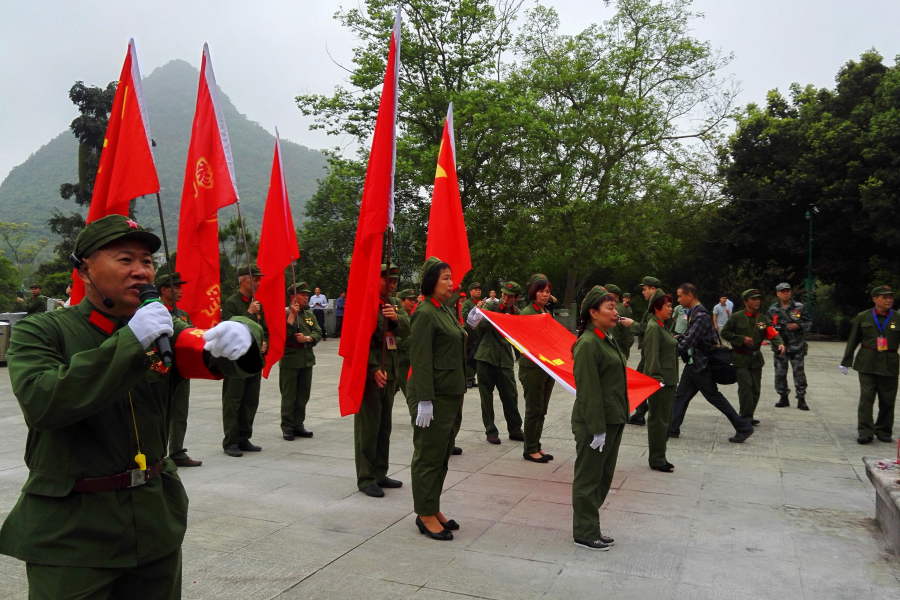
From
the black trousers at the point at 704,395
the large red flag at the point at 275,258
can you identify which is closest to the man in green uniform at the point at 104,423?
the large red flag at the point at 275,258

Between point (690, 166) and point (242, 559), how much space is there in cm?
2709

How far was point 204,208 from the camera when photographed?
20.8 ft

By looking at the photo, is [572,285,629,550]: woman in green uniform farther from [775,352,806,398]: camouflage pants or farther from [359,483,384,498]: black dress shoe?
[775,352,806,398]: camouflage pants

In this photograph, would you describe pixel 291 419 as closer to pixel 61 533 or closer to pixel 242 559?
pixel 242 559

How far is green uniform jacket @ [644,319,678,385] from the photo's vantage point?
7.48 m

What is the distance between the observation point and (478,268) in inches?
1000

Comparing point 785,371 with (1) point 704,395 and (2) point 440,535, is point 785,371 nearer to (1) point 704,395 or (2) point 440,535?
(1) point 704,395

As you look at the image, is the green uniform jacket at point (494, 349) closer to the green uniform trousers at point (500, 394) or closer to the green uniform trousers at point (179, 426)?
the green uniform trousers at point (500, 394)

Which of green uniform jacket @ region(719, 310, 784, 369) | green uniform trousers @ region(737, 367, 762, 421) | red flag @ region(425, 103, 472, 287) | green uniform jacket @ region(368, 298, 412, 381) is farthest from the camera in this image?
green uniform jacket @ region(719, 310, 784, 369)

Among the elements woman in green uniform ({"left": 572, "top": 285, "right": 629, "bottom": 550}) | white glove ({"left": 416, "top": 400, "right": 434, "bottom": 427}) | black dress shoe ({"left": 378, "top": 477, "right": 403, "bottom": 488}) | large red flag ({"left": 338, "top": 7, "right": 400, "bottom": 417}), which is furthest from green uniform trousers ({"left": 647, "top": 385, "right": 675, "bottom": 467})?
large red flag ({"left": 338, "top": 7, "right": 400, "bottom": 417})

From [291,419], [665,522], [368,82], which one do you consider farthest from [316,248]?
[665,522]

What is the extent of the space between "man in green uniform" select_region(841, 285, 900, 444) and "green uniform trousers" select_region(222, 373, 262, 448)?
747 centimetres

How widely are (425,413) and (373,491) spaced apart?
1.43m

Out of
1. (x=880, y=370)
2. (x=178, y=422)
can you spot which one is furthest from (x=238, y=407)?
(x=880, y=370)
